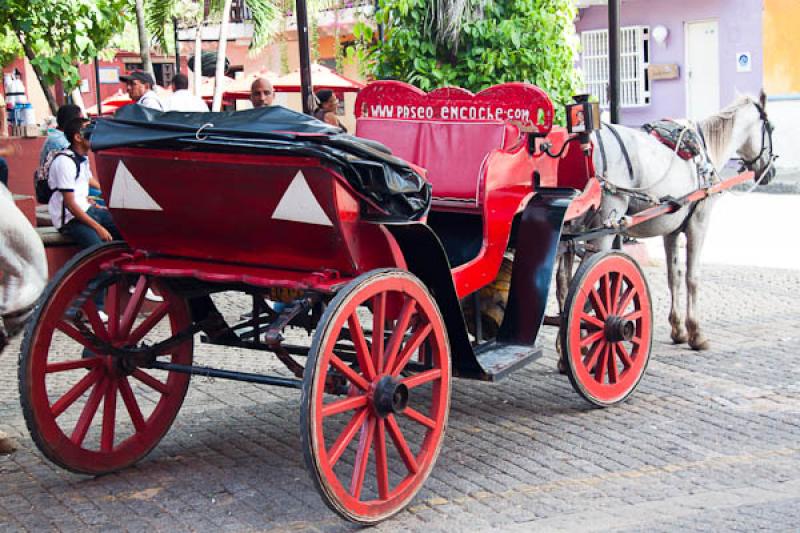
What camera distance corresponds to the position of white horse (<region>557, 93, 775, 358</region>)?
775 centimetres

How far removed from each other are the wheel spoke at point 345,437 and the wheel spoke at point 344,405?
4 cm

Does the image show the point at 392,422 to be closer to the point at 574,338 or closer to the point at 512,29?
the point at 574,338

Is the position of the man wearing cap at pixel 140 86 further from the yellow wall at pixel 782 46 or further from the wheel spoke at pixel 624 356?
the yellow wall at pixel 782 46

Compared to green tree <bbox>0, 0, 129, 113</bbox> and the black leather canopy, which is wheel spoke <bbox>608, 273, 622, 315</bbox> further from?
green tree <bbox>0, 0, 129, 113</bbox>

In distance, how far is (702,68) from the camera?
2386 cm

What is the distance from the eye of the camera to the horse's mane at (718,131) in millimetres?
9031

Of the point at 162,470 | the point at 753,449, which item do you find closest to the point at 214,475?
the point at 162,470

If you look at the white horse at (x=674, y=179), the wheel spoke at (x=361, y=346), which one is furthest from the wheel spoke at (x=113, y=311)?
the white horse at (x=674, y=179)

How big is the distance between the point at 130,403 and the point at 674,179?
14.0ft

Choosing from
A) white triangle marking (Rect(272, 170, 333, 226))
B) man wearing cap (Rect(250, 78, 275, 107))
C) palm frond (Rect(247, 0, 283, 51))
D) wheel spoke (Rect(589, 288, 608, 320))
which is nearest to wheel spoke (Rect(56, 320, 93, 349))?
white triangle marking (Rect(272, 170, 333, 226))

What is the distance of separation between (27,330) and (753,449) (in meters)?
3.62

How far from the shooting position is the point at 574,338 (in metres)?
6.33

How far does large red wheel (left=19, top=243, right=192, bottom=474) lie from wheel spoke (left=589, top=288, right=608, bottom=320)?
225cm

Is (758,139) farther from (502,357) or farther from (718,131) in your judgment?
(502,357)
